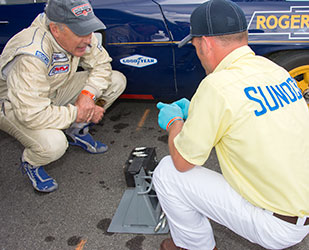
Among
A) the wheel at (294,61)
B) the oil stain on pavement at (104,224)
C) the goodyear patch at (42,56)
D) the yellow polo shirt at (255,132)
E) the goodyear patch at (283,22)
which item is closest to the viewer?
the yellow polo shirt at (255,132)

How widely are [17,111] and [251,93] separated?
60.9 inches

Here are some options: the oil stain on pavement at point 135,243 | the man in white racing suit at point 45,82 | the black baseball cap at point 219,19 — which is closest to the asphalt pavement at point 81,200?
the oil stain on pavement at point 135,243

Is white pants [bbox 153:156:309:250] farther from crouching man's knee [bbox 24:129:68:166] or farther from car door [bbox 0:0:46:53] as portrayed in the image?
Answer: car door [bbox 0:0:46:53]

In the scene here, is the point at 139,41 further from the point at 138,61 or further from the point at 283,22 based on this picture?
the point at 283,22

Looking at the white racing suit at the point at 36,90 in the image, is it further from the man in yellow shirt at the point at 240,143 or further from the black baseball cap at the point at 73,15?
the man in yellow shirt at the point at 240,143

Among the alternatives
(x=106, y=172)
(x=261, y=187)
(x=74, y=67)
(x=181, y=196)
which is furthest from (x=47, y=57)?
(x=261, y=187)

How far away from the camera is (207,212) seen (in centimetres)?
144

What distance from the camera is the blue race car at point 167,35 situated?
2383 millimetres

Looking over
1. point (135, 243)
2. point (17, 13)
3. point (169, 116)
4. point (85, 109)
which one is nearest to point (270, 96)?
point (169, 116)

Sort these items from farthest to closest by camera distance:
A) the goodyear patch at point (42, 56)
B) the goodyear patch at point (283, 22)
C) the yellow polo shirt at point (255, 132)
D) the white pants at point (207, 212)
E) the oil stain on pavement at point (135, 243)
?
the goodyear patch at point (283, 22) → the goodyear patch at point (42, 56) → the oil stain on pavement at point (135, 243) → the white pants at point (207, 212) → the yellow polo shirt at point (255, 132)

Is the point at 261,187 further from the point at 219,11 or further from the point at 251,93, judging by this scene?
the point at 219,11

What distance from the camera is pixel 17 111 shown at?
6.63ft

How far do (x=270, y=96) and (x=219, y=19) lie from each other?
15.8 inches

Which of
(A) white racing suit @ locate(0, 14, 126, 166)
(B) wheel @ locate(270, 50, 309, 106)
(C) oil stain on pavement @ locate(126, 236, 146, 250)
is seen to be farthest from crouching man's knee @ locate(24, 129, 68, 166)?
(B) wheel @ locate(270, 50, 309, 106)
